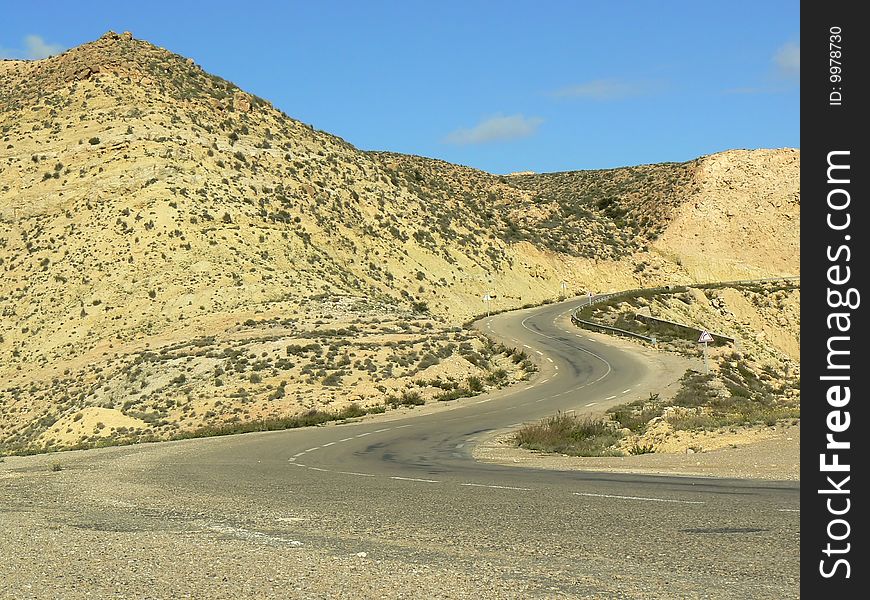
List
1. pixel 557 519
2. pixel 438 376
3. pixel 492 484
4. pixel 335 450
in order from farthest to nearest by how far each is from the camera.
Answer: pixel 438 376
pixel 335 450
pixel 492 484
pixel 557 519

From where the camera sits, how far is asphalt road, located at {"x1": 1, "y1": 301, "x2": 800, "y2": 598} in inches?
318

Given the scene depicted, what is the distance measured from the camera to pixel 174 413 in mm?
36750

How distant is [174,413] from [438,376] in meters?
11.8

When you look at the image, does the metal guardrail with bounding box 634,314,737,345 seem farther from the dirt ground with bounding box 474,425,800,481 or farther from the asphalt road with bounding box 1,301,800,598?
the asphalt road with bounding box 1,301,800,598

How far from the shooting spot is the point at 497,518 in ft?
37.7

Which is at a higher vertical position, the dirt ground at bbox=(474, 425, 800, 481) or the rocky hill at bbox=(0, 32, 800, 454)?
the rocky hill at bbox=(0, 32, 800, 454)

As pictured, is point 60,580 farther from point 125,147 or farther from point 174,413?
point 125,147

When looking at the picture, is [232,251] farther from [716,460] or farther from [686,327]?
[716,460]

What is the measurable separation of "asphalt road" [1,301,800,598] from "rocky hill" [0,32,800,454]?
17.1 meters

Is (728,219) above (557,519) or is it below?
above

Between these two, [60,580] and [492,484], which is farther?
[492,484]

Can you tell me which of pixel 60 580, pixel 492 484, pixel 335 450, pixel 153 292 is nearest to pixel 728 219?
pixel 153 292

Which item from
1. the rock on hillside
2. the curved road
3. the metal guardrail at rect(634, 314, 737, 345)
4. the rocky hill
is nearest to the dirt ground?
the curved road

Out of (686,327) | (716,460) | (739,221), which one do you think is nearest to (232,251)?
(686,327)
